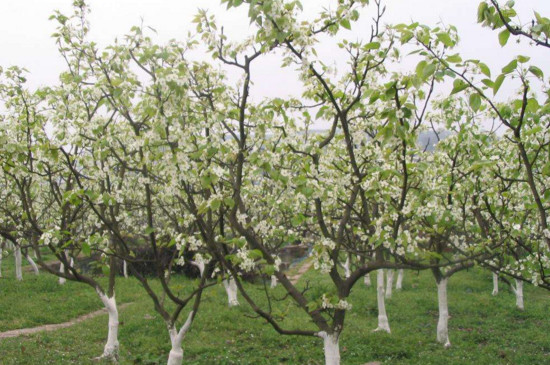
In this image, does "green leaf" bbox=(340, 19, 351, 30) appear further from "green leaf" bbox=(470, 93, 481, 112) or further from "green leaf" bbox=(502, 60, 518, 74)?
"green leaf" bbox=(502, 60, 518, 74)


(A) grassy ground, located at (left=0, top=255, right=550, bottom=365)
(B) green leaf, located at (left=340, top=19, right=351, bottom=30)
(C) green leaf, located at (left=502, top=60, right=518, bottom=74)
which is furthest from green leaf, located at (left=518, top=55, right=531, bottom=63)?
(A) grassy ground, located at (left=0, top=255, right=550, bottom=365)

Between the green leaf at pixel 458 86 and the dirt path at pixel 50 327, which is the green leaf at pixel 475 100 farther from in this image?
the dirt path at pixel 50 327

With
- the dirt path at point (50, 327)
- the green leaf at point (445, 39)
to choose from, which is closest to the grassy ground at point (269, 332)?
the dirt path at point (50, 327)

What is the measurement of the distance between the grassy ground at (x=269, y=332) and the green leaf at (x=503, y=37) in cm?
624

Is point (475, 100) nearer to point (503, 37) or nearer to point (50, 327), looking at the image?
Answer: point (503, 37)

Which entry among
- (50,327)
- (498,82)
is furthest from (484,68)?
(50,327)

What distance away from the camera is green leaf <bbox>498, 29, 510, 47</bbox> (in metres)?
3.36

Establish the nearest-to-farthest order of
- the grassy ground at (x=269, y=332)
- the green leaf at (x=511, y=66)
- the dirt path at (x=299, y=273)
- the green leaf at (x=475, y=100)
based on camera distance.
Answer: the green leaf at (x=511, y=66), the green leaf at (x=475, y=100), the grassy ground at (x=269, y=332), the dirt path at (x=299, y=273)

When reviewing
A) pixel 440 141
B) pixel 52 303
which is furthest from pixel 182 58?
pixel 52 303

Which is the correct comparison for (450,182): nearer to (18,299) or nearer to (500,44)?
(500,44)

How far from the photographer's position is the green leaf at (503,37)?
11.0 ft

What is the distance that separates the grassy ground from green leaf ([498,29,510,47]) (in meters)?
6.24

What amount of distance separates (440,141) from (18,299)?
16673 millimetres

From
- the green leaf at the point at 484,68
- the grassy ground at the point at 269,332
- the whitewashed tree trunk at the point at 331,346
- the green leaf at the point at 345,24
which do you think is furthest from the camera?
the grassy ground at the point at 269,332
